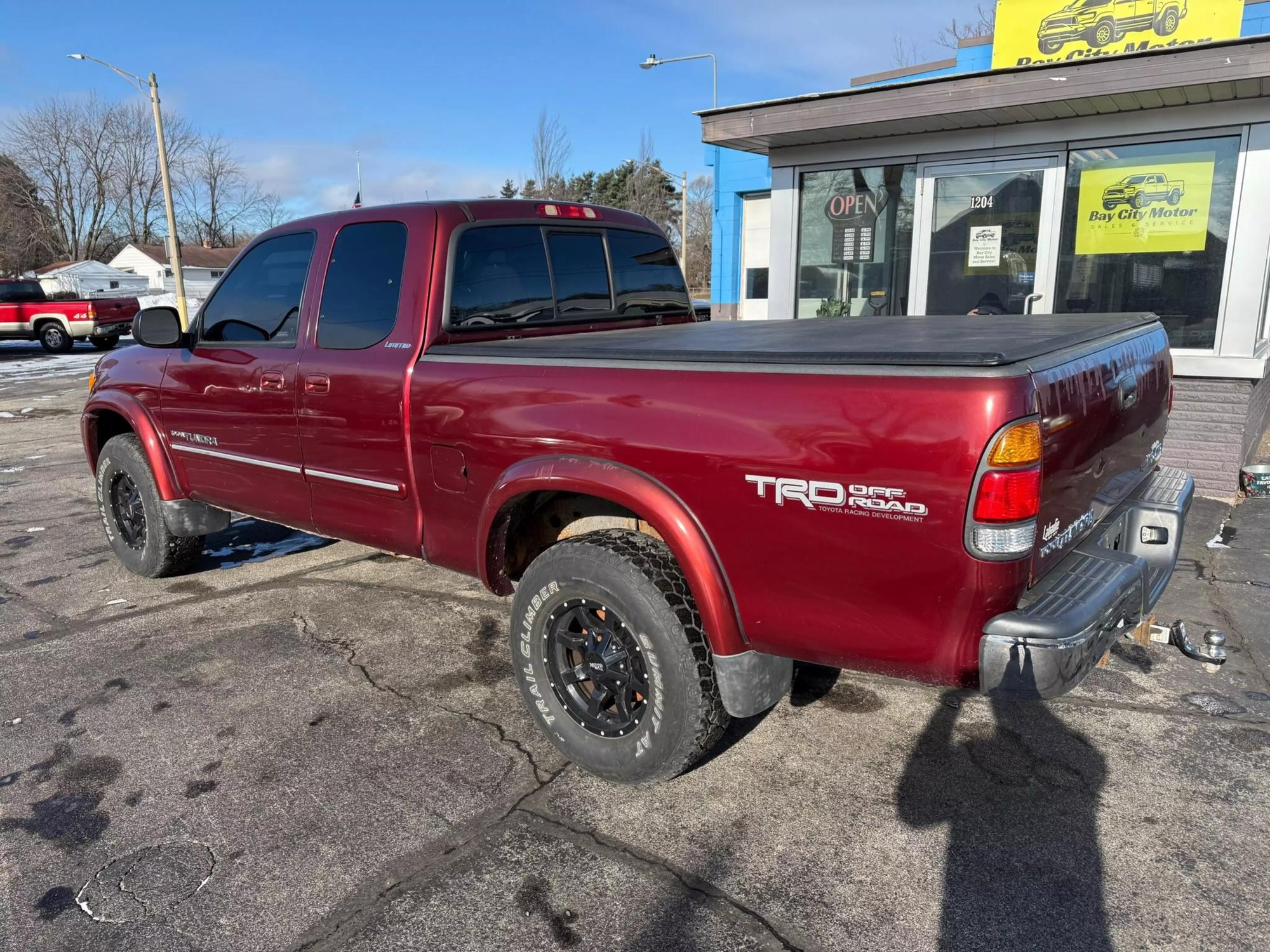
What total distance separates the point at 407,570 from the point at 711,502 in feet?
11.3

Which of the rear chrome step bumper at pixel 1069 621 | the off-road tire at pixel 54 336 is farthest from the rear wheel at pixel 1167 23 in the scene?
the off-road tire at pixel 54 336

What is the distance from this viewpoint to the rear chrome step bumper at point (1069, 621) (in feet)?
7.31

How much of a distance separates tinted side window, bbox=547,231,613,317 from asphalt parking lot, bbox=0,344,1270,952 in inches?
67.4

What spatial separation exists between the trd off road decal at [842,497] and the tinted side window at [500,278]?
5.65ft

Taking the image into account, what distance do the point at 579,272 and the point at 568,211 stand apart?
29cm

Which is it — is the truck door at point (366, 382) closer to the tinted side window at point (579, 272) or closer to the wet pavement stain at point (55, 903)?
the tinted side window at point (579, 272)

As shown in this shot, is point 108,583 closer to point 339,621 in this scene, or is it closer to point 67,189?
point 339,621

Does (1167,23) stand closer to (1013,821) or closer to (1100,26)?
(1100,26)

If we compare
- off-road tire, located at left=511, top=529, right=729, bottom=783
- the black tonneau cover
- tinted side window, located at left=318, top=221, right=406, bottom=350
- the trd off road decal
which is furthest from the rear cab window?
the trd off road decal

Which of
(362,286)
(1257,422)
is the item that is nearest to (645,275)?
(362,286)

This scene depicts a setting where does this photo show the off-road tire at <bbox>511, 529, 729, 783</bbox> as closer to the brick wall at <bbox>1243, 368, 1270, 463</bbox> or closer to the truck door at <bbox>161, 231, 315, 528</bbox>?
the truck door at <bbox>161, 231, 315, 528</bbox>

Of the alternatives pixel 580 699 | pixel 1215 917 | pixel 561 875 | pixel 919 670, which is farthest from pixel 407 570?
pixel 1215 917

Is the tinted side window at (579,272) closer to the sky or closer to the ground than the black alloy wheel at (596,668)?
closer to the sky

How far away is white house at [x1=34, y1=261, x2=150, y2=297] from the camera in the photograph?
50.7 meters
